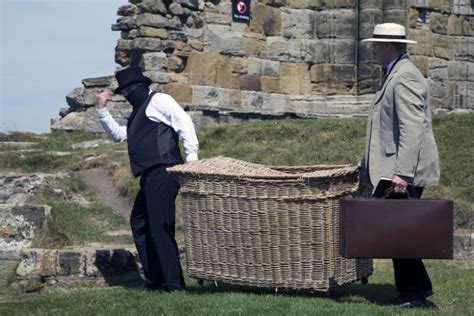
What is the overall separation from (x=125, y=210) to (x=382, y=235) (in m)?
6.21

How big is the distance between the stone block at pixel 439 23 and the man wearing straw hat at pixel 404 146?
13.6 metres

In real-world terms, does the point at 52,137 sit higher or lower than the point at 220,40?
lower

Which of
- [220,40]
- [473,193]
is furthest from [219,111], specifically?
[473,193]

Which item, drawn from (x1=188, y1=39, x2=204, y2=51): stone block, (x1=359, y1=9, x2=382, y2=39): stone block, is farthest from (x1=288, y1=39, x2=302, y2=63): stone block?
(x1=188, y1=39, x2=204, y2=51): stone block

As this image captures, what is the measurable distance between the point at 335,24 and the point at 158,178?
41.0 ft

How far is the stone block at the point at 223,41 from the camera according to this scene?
64.2 ft

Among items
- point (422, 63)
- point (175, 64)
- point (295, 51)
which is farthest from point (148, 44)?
point (422, 63)

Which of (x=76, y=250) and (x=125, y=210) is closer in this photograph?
(x=76, y=250)

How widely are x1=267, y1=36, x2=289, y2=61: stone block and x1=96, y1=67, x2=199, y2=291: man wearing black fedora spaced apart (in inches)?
447

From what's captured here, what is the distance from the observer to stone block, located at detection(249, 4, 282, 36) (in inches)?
797

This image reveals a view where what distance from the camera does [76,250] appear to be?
1002 centimetres

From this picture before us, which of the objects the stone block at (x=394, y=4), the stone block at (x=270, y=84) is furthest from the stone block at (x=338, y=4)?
the stone block at (x=270, y=84)

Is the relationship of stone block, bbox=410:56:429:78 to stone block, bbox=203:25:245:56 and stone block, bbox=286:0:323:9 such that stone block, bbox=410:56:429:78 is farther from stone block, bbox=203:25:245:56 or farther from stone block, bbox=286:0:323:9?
stone block, bbox=203:25:245:56

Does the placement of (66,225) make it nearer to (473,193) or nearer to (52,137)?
(473,193)
